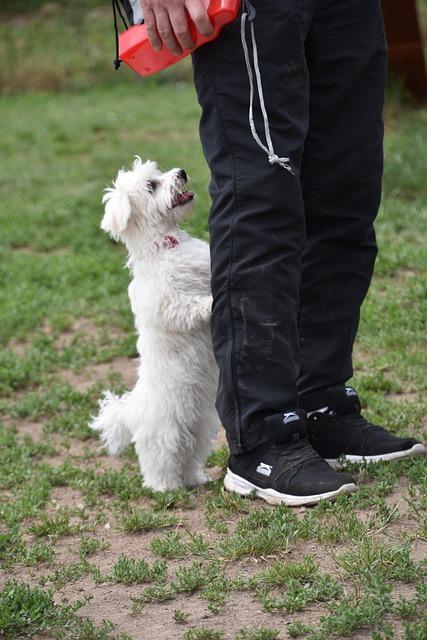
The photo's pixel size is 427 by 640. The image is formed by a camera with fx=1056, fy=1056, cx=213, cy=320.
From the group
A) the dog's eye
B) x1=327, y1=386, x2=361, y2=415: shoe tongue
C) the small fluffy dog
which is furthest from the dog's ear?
x1=327, y1=386, x2=361, y2=415: shoe tongue

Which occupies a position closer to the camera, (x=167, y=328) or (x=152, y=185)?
(x=167, y=328)

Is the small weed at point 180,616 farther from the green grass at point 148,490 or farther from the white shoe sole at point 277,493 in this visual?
the white shoe sole at point 277,493

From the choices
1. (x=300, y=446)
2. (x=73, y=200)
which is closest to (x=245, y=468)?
(x=300, y=446)

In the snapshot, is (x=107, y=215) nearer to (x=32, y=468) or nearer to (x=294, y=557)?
(x=32, y=468)

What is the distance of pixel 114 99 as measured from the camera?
1323 cm

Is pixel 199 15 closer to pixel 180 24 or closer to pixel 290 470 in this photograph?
pixel 180 24

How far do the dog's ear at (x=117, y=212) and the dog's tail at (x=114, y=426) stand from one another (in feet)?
2.23

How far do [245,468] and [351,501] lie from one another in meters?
0.37

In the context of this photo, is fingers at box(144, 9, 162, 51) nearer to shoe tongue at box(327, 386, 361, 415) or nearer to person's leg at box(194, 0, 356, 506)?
person's leg at box(194, 0, 356, 506)

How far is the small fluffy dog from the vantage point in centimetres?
379

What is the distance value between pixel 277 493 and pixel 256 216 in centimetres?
87


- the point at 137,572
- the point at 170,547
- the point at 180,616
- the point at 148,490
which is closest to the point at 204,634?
the point at 180,616

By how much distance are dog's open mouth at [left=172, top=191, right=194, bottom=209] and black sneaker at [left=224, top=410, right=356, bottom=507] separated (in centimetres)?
103

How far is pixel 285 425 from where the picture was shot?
3.27m
